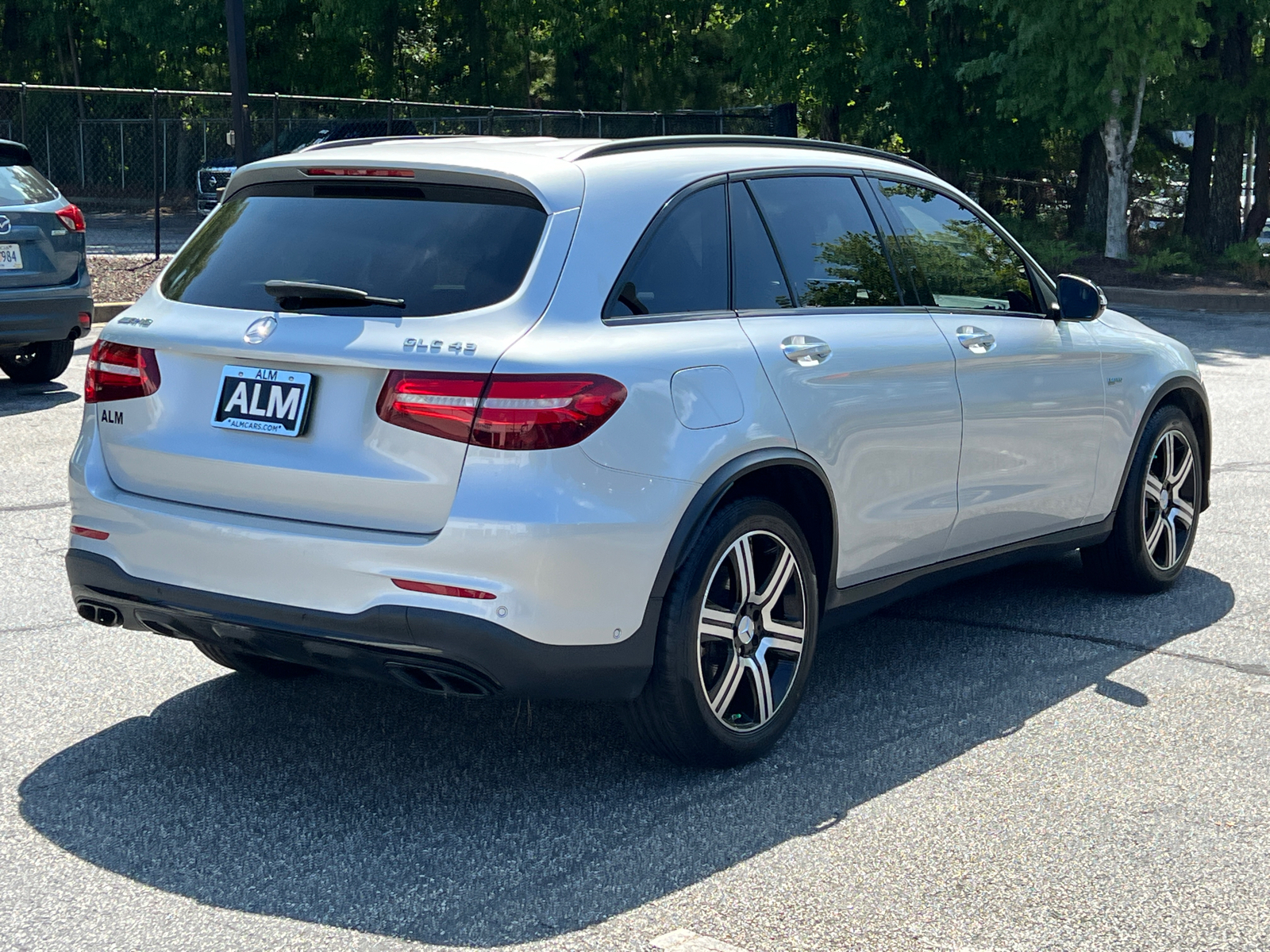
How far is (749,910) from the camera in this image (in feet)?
11.9

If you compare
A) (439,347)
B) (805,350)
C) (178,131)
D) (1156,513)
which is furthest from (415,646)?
(178,131)

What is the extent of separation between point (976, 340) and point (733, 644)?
5.30ft

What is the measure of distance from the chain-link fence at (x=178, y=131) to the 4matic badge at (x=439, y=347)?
27604 millimetres

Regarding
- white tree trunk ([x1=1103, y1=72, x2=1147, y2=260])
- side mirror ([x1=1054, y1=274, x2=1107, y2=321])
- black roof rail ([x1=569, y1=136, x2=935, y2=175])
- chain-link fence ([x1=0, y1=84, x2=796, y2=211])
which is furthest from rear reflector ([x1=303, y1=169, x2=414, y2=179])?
chain-link fence ([x1=0, y1=84, x2=796, y2=211])

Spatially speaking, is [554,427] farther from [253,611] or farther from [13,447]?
[13,447]

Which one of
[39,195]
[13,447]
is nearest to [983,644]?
[13,447]

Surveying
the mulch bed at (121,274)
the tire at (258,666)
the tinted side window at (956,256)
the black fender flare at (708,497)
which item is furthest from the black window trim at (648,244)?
the mulch bed at (121,274)

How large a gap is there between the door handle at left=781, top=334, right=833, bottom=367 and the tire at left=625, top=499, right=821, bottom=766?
0.45m

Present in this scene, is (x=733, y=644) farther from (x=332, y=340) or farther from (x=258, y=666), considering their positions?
(x=258, y=666)

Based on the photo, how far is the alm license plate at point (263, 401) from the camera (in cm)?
413

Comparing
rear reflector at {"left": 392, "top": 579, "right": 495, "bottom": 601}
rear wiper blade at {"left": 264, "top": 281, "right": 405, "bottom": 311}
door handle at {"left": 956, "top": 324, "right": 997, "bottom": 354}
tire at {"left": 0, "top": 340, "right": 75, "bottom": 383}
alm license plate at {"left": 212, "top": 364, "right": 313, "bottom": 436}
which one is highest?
rear wiper blade at {"left": 264, "top": 281, "right": 405, "bottom": 311}

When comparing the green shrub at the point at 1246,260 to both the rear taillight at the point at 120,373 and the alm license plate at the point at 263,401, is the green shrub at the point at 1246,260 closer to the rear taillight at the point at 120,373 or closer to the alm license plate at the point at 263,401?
the rear taillight at the point at 120,373

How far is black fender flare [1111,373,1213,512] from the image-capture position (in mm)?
6422

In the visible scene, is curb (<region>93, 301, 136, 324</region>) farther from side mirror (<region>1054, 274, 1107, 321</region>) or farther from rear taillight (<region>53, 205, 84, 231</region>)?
side mirror (<region>1054, 274, 1107, 321</region>)
